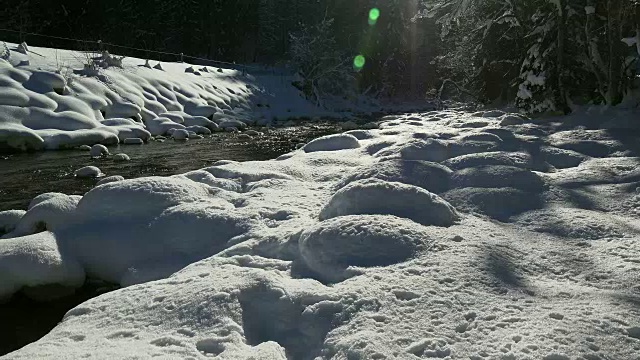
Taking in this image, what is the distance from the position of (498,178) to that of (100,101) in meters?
13.3

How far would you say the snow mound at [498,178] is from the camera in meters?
5.56

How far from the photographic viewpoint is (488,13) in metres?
19.6

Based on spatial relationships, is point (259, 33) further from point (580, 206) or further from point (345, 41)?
point (580, 206)

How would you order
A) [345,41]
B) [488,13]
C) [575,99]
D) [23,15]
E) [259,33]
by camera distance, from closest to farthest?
[575,99] < [488,13] < [23,15] < [345,41] < [259,33]

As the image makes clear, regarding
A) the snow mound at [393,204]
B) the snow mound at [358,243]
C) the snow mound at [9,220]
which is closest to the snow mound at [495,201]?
the snow mound at [393,204]

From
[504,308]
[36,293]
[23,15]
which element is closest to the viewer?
[504,308]

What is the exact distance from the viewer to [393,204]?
175 inches

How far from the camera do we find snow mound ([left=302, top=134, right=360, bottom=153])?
32.2ft

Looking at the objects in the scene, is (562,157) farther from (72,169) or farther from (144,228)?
(72,169)

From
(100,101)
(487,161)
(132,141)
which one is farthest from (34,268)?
(100,101)

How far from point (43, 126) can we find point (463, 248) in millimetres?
12506

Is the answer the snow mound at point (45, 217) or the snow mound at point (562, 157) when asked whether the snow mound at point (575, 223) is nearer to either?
the snow mound at point (562, 157)

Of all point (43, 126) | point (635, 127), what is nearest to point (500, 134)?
point (635, 127)

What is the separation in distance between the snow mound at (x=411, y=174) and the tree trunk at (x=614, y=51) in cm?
757
